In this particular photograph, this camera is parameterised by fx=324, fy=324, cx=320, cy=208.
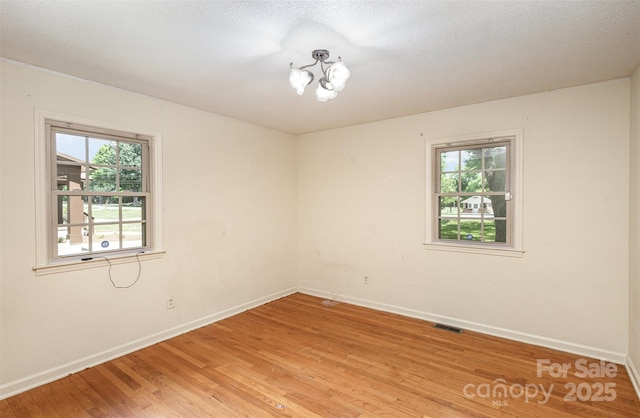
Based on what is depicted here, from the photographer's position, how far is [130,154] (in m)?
3.31

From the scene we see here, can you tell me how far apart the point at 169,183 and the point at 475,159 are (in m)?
3.47

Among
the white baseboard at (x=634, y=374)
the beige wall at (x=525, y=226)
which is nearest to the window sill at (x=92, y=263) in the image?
the beige wall at (x=525, y=226)

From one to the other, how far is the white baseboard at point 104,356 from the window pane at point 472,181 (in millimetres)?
3183

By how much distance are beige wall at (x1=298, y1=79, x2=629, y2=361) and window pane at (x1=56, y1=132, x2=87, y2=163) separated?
2973 mm

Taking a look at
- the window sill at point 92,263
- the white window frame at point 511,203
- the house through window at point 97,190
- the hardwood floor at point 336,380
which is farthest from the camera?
the white window frame at point 511,203

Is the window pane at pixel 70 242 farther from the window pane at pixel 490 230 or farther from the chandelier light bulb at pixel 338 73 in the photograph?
the window pane at pixel 490 230

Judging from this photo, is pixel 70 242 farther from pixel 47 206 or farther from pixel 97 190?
pixel 97 190

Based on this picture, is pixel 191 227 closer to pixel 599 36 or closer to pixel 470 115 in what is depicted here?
pixel 470 115

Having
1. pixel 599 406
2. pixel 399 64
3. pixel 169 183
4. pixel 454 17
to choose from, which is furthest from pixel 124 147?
pixel 599 406

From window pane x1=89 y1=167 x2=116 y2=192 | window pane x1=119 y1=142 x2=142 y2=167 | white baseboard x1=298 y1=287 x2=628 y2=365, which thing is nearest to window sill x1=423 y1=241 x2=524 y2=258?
white baseboard x1=298 y1=287 x2=628 y2=365

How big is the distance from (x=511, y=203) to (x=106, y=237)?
13.6 feet

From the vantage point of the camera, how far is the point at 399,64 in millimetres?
2592

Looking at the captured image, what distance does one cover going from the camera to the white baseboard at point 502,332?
299cm

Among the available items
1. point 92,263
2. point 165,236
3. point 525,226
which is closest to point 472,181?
point 525,226
